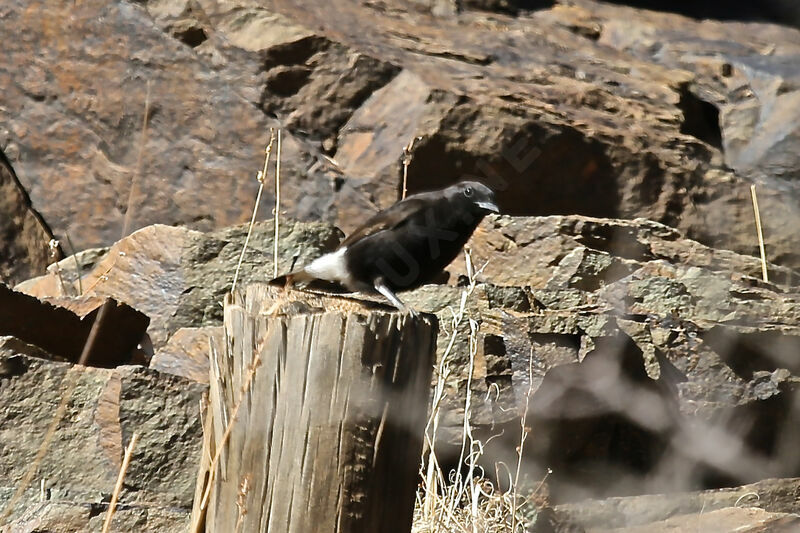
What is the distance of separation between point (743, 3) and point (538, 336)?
242 inches

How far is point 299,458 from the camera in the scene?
257 cm

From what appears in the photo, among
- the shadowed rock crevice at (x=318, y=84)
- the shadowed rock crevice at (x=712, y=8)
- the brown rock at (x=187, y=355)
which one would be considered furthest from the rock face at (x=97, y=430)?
the shadowed rock crevice at (x=712, y=8)

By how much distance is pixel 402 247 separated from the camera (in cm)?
423

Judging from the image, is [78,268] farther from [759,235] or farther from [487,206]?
[759,235]

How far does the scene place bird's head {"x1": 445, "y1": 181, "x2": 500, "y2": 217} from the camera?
14.6ft

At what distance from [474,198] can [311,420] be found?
206 centimetres

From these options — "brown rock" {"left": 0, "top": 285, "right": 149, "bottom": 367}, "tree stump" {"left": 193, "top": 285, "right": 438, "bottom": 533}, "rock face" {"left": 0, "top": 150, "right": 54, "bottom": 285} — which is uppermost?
"tree stump" {"left": 193, "top": 285, "right": 438, "bottom": 533}

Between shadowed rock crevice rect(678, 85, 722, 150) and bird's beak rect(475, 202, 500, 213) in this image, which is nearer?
bird's beak rect(475, 202, 500, 213)

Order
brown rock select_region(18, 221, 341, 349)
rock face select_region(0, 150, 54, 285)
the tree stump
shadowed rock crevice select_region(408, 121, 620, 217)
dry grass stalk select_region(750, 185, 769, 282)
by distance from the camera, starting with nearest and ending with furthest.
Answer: the tree stump → brown rock select_region(18, 221, 341, 349) → dry grass stalk select_region(750, 185, 769, 282) → shadowed rock crevice select_region(408, 121, 620, 217) → rock face select_region(0, 150, 54, 285)

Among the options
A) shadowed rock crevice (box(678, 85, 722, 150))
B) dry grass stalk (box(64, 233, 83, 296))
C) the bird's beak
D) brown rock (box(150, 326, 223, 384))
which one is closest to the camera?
Result: the bird's beak

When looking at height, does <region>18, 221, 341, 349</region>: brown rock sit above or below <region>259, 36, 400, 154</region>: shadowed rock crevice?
below

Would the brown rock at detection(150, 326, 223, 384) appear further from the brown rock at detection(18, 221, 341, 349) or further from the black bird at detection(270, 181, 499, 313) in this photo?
the black bird at detection(270, 181, 499, 313)

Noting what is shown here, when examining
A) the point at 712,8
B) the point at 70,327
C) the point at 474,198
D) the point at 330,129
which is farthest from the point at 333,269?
the point at 712,8

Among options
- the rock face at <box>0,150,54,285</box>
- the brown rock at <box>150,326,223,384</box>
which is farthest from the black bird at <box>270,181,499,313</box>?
the rock face at <box>0,150,54,285</box>
